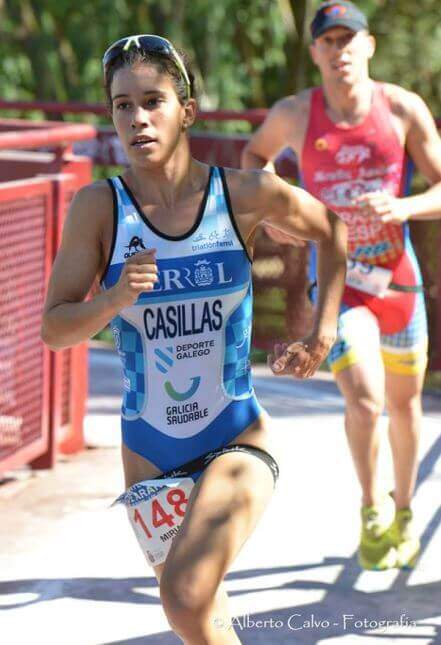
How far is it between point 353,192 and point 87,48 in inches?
533

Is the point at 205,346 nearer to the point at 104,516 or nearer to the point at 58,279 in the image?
the point at 58,279

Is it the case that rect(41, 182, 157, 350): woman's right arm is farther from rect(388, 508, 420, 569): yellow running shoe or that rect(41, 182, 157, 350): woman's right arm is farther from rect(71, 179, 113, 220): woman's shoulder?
rect(388, 508, 420, 569): yellow running shoe

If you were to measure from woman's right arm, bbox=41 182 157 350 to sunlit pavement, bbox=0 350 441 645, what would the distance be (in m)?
1.52

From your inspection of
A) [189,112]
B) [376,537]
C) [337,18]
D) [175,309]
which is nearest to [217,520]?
[175,309]

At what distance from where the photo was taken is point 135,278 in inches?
118

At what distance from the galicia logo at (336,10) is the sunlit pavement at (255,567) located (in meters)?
2.03

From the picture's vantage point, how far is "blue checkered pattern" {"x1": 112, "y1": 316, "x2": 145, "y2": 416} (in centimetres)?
340

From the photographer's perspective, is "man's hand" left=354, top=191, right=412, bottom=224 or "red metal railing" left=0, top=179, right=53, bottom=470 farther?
"red metal railing" left=0, top=179, right=53, bottom=470

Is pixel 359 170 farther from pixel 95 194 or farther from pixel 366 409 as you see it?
pixel 95 194

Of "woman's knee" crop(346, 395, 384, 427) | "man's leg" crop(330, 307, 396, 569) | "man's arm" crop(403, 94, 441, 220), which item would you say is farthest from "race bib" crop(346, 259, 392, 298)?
"woman's knee" crop(346, 395, 384, 427)

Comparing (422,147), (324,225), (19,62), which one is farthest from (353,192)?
(19,62)

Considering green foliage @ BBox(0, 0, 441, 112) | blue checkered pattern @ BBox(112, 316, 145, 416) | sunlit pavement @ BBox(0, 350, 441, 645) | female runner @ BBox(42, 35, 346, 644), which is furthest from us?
green foliage @ BBox(0, 0, 441, 112)

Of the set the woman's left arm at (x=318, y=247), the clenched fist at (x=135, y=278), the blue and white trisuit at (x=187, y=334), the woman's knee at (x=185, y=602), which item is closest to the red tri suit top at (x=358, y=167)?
the woman's left arm at (x=318, y=247)

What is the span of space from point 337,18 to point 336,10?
3cm
